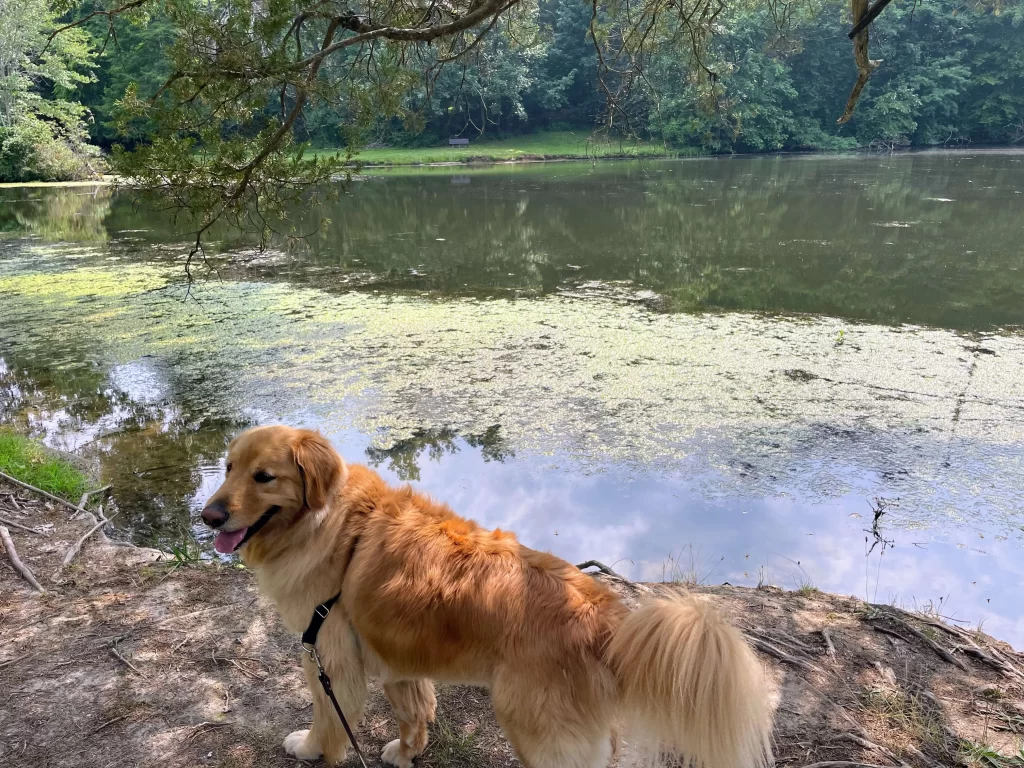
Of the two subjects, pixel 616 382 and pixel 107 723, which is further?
pixel 616 382

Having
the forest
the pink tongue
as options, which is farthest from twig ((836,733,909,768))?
the forest

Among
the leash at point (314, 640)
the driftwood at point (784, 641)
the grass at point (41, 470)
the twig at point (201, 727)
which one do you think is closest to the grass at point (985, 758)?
the driftwood at point (784, 641)

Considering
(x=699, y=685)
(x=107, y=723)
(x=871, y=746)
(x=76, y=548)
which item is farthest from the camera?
(x=76, y=548)

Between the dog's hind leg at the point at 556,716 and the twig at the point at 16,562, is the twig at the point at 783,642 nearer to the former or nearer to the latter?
the dog's hind leg at the point at 556,716

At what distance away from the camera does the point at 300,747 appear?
2508mm

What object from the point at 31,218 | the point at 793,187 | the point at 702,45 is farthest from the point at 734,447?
the point at 31,218

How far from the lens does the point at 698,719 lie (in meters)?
1.73

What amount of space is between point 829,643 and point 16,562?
4.29 m

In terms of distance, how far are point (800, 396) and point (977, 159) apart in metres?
35.2

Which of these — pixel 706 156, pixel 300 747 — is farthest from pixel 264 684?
pixel 706 156

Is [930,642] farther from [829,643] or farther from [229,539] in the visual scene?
[229,539]

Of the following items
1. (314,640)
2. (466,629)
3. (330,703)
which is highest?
(466,629)

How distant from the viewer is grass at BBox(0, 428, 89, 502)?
4902 millimetres

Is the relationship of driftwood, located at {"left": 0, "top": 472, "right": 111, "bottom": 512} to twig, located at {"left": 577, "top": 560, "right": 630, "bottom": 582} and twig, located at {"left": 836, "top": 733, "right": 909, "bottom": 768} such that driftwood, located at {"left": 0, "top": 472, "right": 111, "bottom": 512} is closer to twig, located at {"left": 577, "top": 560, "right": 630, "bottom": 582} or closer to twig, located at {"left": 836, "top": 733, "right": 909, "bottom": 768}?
twig, located at {"left": 577, "top": 560, "right": 630, "bottom": 582}
